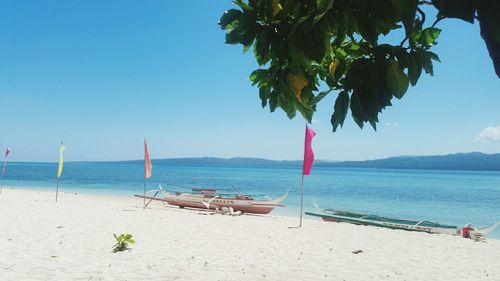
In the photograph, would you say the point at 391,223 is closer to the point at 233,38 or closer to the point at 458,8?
the point at 233,38

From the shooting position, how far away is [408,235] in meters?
12.3

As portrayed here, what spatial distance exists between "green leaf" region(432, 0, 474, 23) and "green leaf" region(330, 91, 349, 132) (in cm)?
37

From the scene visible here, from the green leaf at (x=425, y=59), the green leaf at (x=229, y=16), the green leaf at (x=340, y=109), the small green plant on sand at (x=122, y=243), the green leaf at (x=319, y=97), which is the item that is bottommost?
the small green plant on sand at (x=122, y=243)

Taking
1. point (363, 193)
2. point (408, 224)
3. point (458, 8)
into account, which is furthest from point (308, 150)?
point (363, 193)

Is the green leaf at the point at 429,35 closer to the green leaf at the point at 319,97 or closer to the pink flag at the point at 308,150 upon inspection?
the green leaf at the point at 319,97

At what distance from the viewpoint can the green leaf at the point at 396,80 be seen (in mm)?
872

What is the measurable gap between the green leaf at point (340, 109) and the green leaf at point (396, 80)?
11cm

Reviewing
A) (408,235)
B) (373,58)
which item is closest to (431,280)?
(408,235)

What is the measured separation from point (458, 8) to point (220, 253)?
7740 millimetres

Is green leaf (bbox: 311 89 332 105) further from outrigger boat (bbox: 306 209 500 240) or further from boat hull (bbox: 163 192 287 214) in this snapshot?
boat hull (bbox: 163 192 287 214)

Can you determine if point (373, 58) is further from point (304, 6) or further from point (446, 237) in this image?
point (446, 237)

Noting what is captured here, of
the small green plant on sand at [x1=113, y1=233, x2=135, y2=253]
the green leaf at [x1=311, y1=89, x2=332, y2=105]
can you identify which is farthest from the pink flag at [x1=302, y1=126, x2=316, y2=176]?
the green leaf at [x1=311, y1=89, x2=332, y2=105]

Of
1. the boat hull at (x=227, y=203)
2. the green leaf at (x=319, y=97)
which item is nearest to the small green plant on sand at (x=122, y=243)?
the green leaf at (x=319, y=97)

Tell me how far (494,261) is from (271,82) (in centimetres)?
987
